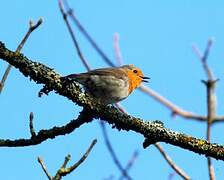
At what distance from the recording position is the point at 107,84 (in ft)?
19.8

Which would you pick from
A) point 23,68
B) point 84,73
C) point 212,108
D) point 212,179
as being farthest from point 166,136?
point 84,73

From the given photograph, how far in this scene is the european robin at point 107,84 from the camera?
5620 millimetres

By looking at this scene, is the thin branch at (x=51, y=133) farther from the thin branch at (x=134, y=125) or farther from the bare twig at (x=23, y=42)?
the bare twig at (x=23, y=42)

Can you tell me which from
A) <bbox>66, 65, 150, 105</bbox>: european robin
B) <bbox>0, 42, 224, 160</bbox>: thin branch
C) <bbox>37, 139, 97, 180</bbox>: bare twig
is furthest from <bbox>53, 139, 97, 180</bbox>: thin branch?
<bbox>66, 65, 150, 105</bbox>: european robin

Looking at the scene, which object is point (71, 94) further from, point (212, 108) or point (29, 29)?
point (212, 108)

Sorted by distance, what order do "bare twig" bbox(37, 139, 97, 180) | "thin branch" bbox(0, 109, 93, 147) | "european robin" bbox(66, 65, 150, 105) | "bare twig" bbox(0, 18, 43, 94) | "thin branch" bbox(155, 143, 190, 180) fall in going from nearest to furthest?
1. "bare twig" bbox(37, 139, 97, 180)
2. "thin branch" bbox(0, 109, 93, 147)
3. "bare twig" bbox(0, 18, 43, 94)
4. "thin branch" bbox(155, 143, 190, 180)
5. "european robin" bbox(66, 65, 150, 105)

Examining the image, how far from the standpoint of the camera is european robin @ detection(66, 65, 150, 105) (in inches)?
221

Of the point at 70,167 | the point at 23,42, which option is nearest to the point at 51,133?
the point at 70,167

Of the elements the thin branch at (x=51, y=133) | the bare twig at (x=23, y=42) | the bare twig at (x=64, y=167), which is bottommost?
the bare twig at (x=64, y=167)

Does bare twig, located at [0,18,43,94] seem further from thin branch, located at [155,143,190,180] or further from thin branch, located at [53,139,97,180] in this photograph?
thin branch, located at [155,143,190,180]

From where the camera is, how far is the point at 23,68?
341 cm

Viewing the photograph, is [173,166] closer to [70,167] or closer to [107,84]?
[70,167]

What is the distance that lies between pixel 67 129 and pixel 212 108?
1.35 m

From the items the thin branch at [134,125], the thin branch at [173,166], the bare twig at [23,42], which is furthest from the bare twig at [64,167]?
the thin branch at [173,166]
